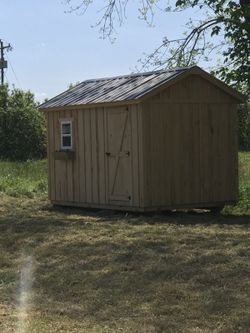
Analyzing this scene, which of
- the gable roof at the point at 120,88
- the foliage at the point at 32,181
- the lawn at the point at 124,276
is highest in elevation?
the gable roof at the point at 120,88

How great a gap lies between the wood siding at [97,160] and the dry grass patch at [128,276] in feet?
5.88

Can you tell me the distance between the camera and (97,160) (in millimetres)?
13172

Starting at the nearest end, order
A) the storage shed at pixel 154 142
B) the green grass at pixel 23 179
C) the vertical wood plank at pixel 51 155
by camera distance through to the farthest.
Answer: the storage shed at pixel 154 142 < the vertical wood plank at pixel 51 155 < the green grass at pixel 23 179

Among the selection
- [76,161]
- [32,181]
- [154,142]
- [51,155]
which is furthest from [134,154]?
[32,181]

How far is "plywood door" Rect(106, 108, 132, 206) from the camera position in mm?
12422

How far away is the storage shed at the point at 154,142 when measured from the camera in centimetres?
1222

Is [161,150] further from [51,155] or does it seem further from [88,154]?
[51,155]

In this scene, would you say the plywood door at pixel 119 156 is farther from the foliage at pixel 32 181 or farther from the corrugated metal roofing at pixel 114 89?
the foliage at pixel 32 181

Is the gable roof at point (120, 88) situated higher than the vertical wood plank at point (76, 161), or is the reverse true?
the gable roof at point (120, 88)

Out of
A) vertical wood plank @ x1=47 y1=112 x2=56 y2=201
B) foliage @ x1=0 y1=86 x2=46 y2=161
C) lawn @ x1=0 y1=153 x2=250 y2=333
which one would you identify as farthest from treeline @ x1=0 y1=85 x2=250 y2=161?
lawn @ x1=0 y1=153 x2=250 y2=333

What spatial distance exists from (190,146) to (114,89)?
196cm

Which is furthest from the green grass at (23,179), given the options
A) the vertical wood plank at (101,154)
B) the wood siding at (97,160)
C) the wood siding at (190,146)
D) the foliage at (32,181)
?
the wood siding at (190,146)

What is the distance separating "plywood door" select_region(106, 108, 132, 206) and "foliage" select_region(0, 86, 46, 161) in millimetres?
19219

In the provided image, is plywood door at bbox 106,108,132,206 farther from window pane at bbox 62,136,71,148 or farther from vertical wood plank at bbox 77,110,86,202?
window pane at bbox 62,136,71,148
